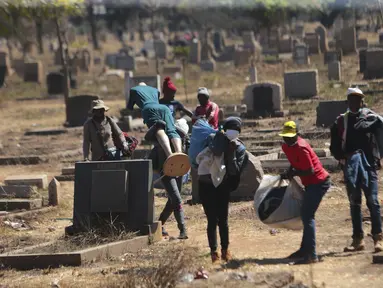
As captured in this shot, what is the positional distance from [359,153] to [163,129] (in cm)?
234

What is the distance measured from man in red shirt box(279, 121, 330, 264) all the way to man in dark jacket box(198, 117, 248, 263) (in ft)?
1.39

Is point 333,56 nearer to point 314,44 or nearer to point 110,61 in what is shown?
point 314,44

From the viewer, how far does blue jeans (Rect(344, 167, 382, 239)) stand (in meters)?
9.16

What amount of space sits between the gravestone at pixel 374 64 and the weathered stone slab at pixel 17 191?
51.1 ft

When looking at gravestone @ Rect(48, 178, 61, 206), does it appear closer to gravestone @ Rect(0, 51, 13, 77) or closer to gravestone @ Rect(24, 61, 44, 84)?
gravestone @ Rect(24, 61, 44, 84)

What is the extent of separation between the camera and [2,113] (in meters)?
31.9

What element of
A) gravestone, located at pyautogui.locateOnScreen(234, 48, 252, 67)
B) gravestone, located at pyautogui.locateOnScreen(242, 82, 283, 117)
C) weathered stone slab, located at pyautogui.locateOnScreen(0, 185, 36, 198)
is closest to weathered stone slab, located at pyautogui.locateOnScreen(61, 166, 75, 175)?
weathered stone slab, located at pyautogui.locateOnScreen(0, 185, 36, 198)

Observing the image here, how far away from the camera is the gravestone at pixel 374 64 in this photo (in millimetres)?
28016

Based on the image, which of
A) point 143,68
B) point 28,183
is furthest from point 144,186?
point 143,68

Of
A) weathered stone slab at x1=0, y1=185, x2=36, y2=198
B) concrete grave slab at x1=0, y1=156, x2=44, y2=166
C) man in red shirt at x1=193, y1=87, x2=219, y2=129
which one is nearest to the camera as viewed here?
man in red shirt at x1=193, y1=87, x2=219, y2=129

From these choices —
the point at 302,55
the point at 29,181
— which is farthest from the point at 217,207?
the point at 302,55

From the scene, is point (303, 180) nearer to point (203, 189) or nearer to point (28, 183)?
point (203, 189)

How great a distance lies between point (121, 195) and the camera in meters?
10.3

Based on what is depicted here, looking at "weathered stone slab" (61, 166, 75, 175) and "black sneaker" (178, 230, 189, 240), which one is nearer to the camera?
"black sneaker" (178, 230, 189, 240)
